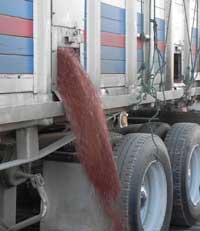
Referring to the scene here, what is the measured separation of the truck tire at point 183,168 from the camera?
560 centimetres

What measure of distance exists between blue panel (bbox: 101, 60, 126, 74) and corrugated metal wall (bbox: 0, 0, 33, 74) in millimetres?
1071

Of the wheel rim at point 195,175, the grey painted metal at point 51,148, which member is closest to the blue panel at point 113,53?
the grey painted metal at point 51,148

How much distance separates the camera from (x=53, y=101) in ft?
12.9

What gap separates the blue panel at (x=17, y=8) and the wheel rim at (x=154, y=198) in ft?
6.15

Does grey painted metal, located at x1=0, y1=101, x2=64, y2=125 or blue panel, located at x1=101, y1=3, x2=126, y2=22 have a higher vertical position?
blue panel, located at x1=101, y1=3, x2=126, y2=22

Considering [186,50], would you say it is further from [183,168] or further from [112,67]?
[112,67]

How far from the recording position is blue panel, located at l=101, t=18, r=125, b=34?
4.71m

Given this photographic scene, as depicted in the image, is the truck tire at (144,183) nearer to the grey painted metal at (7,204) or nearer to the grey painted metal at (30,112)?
the grey painted metal at (7,204)

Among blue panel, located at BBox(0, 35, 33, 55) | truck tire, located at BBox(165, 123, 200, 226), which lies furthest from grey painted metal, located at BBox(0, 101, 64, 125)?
truck tire, located at BBox(165, 123, 200, 226)

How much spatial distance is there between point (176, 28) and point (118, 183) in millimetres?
2463

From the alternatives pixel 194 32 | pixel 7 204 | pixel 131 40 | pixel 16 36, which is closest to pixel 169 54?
pixel 194 32

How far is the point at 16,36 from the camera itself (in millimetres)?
3600

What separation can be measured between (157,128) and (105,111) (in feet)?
4.64

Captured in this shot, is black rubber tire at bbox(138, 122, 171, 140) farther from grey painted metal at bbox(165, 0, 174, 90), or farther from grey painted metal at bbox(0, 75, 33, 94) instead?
grey painted metal at bbox(0, 75, 33, 94)
